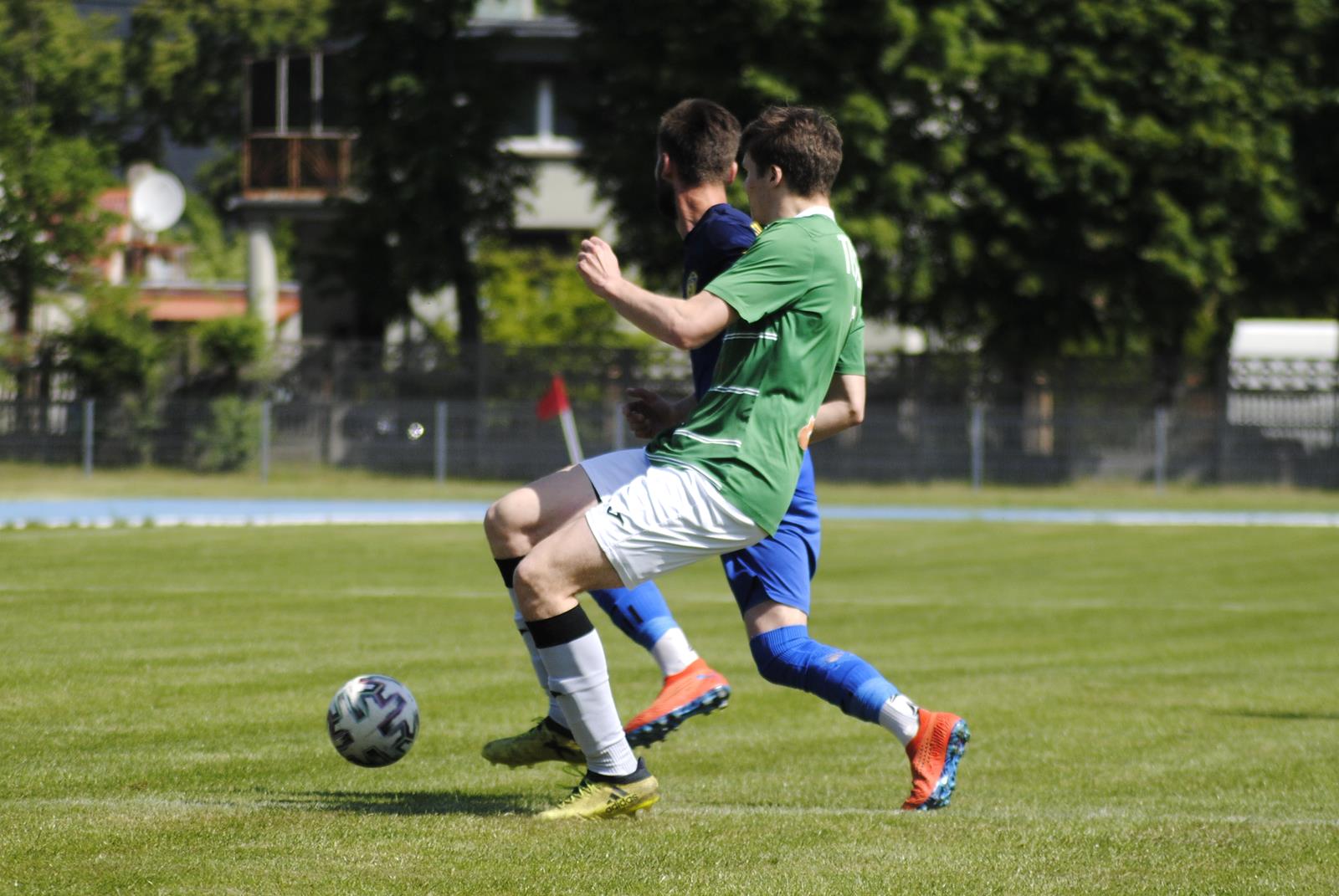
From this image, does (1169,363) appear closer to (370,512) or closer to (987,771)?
(370,512)

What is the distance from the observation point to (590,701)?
5750 millimetres

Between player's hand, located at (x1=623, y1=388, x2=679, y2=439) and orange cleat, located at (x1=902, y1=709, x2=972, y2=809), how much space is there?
1.33m

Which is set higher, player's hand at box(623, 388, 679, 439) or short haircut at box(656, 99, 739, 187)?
short haircut at box(656, 99, 739, 187)

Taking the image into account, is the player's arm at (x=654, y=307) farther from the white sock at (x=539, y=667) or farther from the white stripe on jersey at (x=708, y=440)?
the white sock at (x=539, y=667)

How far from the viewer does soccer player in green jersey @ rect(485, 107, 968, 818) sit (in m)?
5.46

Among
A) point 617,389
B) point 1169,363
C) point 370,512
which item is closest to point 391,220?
point 617,389

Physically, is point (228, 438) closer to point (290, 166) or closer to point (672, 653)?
point (290, 166)

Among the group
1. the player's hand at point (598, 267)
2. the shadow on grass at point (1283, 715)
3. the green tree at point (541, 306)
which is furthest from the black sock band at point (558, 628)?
the green tree at point (541, 306)

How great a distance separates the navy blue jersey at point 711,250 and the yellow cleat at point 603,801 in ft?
4.15

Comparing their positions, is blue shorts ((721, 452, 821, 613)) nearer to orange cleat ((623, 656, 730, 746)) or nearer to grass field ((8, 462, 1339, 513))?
orange cleat ((623, 656, 730, 746))

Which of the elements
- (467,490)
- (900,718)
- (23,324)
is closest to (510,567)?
(900,718)

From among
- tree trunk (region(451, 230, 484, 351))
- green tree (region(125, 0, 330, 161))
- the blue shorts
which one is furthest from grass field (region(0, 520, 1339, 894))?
green tree (region(125, 0, 330, 161))

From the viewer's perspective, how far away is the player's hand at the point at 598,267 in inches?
206

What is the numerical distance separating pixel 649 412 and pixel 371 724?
1.46 metres
